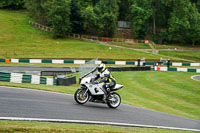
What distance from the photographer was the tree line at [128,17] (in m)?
70.8

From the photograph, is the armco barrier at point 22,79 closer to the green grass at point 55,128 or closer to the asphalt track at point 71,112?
the asphalt track at point 71,112

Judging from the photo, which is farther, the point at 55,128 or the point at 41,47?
the point at 41,47

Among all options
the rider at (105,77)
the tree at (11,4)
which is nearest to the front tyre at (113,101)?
the rider at (105,77)

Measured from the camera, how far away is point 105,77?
14.3 m

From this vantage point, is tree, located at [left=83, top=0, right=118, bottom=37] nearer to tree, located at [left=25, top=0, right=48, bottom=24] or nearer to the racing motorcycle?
tree, located at [left=25, top=0, right=48, bottom=24]

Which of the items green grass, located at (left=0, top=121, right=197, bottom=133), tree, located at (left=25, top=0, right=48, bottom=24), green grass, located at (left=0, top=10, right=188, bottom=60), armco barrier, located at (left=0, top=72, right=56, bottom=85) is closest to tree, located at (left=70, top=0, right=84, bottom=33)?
green grass, located at (left=0, top=10, right=188, bottom=60)

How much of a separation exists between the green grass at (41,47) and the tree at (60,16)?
230cm

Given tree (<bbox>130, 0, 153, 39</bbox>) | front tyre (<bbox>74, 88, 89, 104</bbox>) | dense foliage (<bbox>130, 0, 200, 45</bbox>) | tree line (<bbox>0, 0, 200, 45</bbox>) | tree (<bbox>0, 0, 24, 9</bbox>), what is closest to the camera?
front tyre (<bbox>74, 88, 89, 104</bbox>)

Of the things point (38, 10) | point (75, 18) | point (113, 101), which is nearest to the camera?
point (113, 101)

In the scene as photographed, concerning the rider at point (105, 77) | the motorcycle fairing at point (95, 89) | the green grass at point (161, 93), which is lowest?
the green grass at point (161, 93)

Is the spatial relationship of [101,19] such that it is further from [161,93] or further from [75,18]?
[161,93]

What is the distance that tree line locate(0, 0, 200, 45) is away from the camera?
70750mm

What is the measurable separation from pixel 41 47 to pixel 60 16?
492 inches

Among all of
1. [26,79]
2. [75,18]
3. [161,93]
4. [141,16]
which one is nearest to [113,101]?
[161,93]
